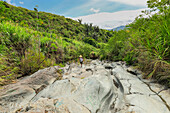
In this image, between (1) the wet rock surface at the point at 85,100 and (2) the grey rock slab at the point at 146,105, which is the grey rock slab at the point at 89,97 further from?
(2) the grey rock slab at the point at 146,105

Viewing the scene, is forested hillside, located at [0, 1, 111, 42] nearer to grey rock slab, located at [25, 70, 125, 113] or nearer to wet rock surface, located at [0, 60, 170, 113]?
wet rock surface, located at [0, 60, 170, 113]

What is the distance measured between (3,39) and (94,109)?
4429 mm

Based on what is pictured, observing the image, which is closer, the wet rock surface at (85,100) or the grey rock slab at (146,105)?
the wet rock surface at (85,100)

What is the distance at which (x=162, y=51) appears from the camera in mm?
2295

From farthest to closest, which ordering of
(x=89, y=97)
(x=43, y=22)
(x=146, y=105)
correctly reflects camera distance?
(x=43, y=22) → (x=89, y=97) → (x=146, y=105)

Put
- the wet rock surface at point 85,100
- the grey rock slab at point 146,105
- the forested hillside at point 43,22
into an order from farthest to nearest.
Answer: the forested hillside at point 43,22 → the grey rock slab at point 146,105 → the wet rock surface at point 85,100

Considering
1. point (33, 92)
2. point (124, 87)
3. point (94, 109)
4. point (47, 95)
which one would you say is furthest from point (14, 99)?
point (124, 87)

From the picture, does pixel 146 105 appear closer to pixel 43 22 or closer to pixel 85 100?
pixel 85 100

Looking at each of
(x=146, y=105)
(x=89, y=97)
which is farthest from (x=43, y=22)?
(x=146, y=105)

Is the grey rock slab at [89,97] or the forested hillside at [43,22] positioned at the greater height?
the forested hillside at [43,22]

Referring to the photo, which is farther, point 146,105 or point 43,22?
point 43,22

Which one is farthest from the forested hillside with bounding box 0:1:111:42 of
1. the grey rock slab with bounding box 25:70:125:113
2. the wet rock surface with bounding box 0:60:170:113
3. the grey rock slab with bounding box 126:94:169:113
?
the grey rock slab with bounding box 126:94:169:113

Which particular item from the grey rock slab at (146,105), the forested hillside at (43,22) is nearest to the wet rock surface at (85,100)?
the grey rock slab at (146,105)

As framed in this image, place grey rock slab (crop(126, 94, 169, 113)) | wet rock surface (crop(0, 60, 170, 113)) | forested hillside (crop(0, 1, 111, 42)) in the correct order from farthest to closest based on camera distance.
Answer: forested hillside (crop(0, 1, 111, 42)) < grey rock slab (crop(126, 94, 169, 113)) < wet rock surface (crop(0, 60, 170, 113))
